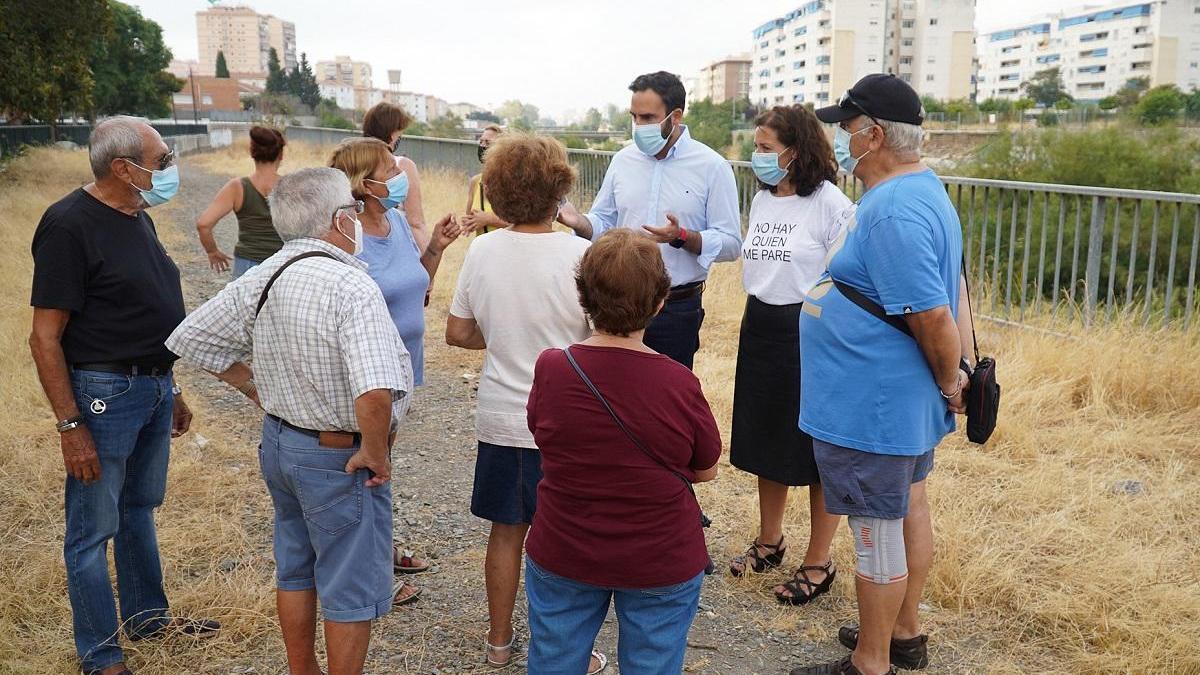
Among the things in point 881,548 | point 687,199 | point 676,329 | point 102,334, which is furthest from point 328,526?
point 687,199

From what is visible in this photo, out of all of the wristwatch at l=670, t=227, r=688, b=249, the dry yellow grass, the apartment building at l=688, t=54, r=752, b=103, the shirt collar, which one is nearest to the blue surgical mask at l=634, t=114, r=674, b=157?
the wristwatch at l=670, t=227, r=688, b=249

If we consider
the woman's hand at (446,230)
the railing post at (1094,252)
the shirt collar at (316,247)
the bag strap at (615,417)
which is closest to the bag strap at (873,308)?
the bag strap at (615,417)

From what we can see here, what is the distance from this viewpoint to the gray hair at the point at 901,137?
9.56 feet

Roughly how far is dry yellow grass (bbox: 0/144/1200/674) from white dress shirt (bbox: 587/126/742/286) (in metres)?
1.35

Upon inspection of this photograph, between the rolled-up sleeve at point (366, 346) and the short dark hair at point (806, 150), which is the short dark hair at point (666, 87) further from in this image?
the rolled-up sleeve at point (366, 346)

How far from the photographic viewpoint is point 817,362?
307cm

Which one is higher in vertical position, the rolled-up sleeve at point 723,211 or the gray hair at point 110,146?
the gray hair at point 110,146

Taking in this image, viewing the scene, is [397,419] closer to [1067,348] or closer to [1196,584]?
[1196,584]

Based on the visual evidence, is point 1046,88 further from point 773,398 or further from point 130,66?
point 773,398

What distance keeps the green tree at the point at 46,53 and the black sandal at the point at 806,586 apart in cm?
2101

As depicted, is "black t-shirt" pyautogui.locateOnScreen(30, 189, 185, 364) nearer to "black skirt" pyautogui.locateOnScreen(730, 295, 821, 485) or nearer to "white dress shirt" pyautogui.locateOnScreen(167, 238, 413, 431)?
"white dress shirt" pyautogui.locateOnScreen(167, 238, 413, 431)

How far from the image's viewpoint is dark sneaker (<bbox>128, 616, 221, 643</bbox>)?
3.50m

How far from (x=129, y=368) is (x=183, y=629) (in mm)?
1066

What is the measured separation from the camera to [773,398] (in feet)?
12.6
